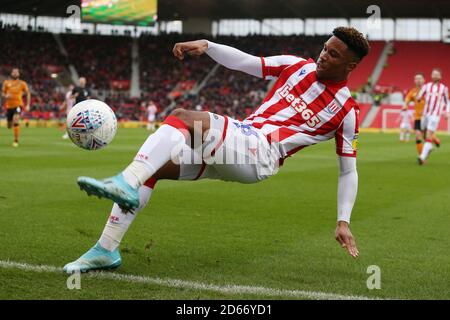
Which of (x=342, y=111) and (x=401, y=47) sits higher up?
(x=401, y=47)

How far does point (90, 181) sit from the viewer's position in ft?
11.9

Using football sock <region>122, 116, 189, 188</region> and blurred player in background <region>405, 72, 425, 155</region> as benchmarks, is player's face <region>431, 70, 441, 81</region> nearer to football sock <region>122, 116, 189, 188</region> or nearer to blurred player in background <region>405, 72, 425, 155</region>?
blurred player in background <region>405, 72, 425, 155</region>

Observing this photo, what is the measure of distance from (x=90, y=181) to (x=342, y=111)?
6.47 ft

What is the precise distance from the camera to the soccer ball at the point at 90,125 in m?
4.29

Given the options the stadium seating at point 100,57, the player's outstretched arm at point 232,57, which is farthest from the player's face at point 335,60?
the stadium seating at point 100,57

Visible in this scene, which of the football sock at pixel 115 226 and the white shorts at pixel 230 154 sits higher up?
the white shorts at pixel 230 154

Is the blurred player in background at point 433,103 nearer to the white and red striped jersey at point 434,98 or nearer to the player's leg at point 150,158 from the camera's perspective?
the white and red striped jersey at point 434,98

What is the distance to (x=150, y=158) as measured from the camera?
13.0ft

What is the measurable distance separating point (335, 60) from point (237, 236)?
7.90 ft

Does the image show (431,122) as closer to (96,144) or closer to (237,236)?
(237,236)

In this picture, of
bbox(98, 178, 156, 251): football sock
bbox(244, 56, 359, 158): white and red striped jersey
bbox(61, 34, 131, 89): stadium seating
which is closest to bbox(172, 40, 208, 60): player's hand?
bbox(244, 56, 359, 158): white and red striped jersey

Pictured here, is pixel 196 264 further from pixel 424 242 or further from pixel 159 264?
pixel 424 242

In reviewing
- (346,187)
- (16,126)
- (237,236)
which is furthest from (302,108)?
(16,126)
